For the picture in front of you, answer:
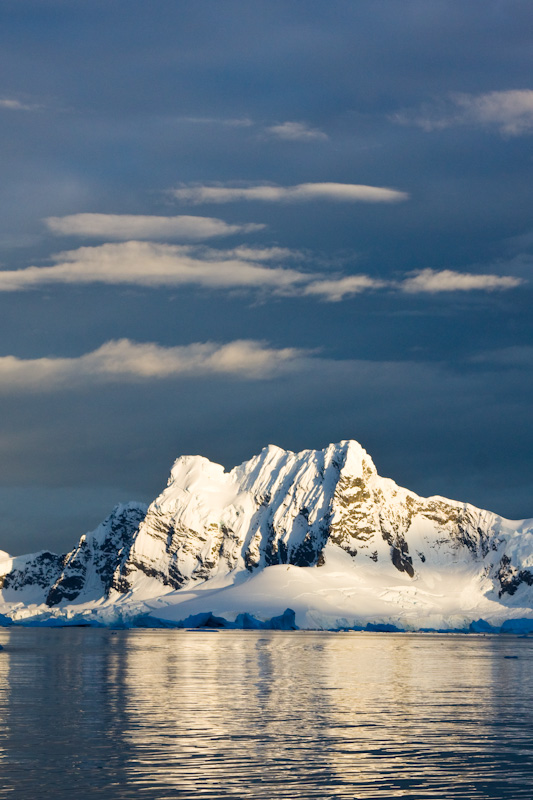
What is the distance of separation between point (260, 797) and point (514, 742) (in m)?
19.4

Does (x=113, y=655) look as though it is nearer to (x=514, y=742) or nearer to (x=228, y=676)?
(x=228, y=676)

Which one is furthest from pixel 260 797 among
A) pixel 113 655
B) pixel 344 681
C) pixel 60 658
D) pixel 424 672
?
pixel 113 655

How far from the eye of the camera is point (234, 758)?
44.2 metres

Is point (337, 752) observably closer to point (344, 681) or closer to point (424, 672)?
point (344, 681)

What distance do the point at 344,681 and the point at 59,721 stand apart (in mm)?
37389

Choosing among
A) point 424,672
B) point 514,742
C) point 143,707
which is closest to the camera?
point 514,742

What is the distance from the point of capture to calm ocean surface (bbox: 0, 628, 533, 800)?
1517 inches

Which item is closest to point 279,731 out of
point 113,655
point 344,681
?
point 344,681

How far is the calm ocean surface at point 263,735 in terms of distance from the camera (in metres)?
38.5

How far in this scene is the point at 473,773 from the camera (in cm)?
4169

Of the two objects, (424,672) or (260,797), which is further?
(424,672)

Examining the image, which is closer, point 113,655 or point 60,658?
point 60,658

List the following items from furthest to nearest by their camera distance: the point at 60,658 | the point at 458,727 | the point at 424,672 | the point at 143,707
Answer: the point at 60,658
the point at 424,672
the point at 143,707
the point at 458,727

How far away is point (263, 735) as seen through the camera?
170ft
